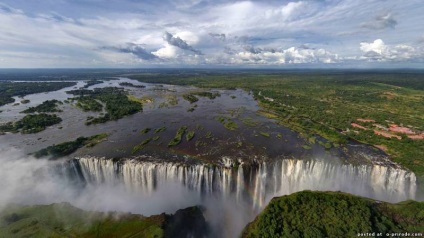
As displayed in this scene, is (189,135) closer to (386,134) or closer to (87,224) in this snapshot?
(87,224)

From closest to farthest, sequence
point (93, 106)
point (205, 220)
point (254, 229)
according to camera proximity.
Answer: point (254, 229), point (205, 220), point (93, 106)

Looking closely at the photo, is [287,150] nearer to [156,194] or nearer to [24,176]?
[156,194]

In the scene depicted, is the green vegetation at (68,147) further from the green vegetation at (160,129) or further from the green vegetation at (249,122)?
the green vegetation at (249,122)

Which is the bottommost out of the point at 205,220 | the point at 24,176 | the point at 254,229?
the point at 205,220

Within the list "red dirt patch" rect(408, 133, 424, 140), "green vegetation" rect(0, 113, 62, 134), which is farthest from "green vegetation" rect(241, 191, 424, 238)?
"green vegetation" rect(0, 113, 62, 134)

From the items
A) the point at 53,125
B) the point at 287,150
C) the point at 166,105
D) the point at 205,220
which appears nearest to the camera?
the point at 205,220

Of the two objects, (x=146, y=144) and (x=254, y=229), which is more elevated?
(x=146, y=144)

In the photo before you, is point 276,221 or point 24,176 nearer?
point 276,221

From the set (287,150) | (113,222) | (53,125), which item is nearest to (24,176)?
(113,222)
